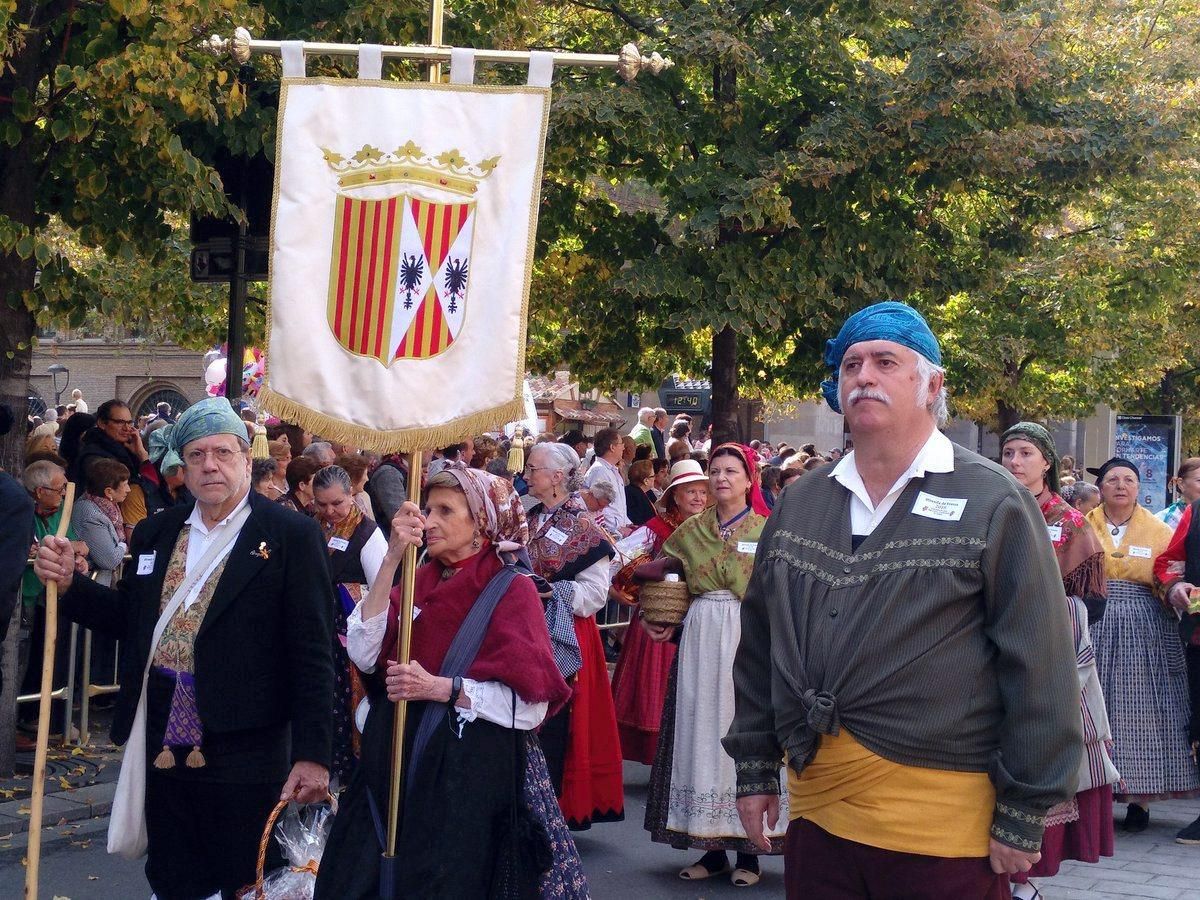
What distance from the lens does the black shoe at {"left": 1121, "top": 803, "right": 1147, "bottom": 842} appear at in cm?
893

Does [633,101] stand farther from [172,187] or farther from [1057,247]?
[1057,247]

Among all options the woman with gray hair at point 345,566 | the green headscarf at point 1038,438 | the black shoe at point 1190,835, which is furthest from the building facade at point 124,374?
the green headscarf at point 1038,438

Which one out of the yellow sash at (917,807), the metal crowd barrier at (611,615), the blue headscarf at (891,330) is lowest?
the metal crowd barrier at (611,615)

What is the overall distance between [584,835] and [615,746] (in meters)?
0.64

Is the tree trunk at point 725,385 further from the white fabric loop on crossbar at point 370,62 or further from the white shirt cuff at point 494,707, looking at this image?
the white shirt cuff at point 494,707

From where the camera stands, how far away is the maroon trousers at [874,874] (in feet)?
11.3

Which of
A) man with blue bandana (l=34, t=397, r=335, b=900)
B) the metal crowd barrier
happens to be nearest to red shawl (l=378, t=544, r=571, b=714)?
man with blue bandana (l=34, t=397, r=335, b=900)

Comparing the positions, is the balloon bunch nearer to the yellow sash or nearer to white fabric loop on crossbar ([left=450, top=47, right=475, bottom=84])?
white fabric loop on crossbar ([left=450, top=47, right=475, bottom=84])

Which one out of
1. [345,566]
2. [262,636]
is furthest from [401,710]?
[345,566]

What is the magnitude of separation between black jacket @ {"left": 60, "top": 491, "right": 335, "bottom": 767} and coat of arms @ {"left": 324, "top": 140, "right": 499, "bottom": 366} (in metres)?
0.66

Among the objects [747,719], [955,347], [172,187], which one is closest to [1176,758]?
[747,719]

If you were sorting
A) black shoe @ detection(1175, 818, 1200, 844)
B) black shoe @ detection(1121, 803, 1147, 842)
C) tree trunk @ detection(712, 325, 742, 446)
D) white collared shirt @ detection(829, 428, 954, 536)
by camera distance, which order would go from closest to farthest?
white collared shirt @ detection(829, 428, 954, 536), black shoe @ detection(1175, 818, 1200, 844), black shoe @ detection(1121, 803, 1147, 842), tree trunk @ detection(712, 325, 742, 446)

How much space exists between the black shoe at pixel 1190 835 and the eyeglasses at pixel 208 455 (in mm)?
6243

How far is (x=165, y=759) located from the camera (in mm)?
4613
